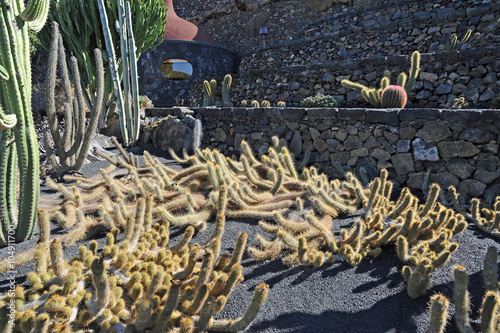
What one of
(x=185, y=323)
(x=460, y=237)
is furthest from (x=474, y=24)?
(x=185, y=323)

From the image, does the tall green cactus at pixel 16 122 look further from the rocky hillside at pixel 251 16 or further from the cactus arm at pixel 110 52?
the rocky hillside at pixel 251 16

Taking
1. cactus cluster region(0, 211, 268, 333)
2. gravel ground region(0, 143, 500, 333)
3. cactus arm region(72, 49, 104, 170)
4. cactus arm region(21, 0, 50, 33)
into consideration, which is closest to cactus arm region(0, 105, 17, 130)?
cactus arm region(21, 0, 50, 33)

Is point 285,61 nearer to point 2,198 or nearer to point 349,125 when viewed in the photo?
point 349,125

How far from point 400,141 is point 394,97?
102 cm

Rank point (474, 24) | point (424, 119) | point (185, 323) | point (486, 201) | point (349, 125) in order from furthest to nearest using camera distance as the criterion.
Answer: point (474, 24) → point (349, 125) → point (424, 119) → point (486, 201) → point (185, 323)

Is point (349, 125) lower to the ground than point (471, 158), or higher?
higher

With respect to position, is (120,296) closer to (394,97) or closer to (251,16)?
(394,97)

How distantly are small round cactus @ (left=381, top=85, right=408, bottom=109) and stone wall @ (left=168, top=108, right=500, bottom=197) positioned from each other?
740 mm

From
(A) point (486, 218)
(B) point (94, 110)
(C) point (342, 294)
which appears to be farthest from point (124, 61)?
(A) point (486, 218)

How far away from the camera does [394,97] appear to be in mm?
4875

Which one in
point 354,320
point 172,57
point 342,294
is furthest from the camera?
point 172,57

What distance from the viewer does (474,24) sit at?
714 centimetres

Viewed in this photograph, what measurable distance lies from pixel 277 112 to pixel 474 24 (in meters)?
5.48

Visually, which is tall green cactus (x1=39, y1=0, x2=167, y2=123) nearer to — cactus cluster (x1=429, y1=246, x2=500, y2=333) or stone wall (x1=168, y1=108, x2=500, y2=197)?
stone wall (x1=168, y1=108, x2=500, y2=197)
